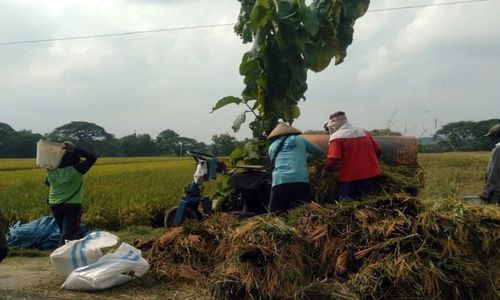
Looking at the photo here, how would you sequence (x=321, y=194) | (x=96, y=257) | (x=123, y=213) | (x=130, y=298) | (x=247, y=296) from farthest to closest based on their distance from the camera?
(x=123, y=213) → (x=321, y=194) → (x=96, y=257) → (x=130, y=298) → (x=247, y=296)

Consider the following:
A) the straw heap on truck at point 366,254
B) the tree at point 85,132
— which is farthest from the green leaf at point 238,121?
the tree at point 85,132

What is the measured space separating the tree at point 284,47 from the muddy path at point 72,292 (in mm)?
4094

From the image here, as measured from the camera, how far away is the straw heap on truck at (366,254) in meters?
5.32

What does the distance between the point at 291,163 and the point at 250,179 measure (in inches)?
58.9

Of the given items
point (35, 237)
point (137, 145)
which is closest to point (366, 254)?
point (35, 237)

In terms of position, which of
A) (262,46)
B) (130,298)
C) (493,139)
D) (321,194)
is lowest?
(130,298)

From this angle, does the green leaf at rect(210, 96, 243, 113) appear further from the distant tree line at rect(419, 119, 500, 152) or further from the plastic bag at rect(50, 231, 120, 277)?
the distant tree line at rect(419, 119, 500, 152)

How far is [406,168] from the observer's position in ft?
27.0

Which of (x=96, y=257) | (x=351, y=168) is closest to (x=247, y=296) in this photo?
(x=96, y=257)

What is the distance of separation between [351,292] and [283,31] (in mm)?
5091

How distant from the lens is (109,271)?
629cm

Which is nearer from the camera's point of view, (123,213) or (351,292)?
(351,292)

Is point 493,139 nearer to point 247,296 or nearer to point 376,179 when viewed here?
point 376,179

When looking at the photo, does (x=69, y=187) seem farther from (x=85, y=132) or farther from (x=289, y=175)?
(x=85, y=132)
